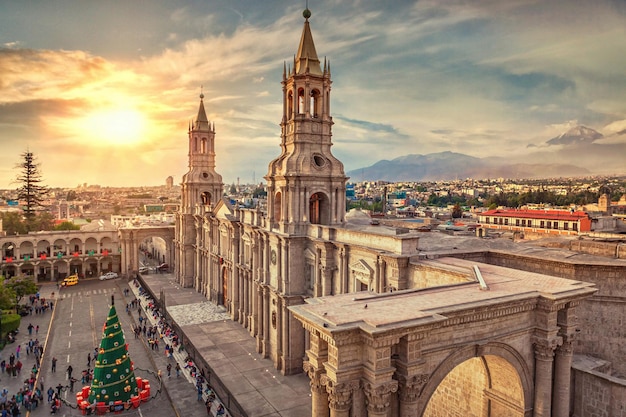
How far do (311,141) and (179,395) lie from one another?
18170mm

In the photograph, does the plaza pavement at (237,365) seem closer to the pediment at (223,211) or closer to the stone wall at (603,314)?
the pediment at (223,211)

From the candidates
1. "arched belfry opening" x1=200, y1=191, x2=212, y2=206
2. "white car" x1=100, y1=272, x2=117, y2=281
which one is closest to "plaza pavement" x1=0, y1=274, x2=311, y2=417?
"arched belfry opening" x1=200, y1=191, x2=212, y2=206

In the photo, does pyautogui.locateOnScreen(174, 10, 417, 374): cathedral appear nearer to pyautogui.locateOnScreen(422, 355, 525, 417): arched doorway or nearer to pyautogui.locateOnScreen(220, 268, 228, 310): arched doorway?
pyautogui.locateOnScreen(422, 355, 525, 417): arched doorway

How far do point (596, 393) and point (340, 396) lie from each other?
11.5 meters

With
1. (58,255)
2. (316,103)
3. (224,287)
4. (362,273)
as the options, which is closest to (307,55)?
(316,103)

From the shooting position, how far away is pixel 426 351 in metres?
13.0

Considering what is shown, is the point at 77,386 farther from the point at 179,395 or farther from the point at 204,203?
the point at 204,203

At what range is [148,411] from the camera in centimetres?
2517

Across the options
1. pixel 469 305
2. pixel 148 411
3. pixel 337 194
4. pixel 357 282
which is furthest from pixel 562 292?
pixel 148 411

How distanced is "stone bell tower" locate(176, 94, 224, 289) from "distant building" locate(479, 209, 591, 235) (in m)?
35.3

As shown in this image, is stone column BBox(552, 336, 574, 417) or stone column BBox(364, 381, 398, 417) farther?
stone column BBox(552, 336, 574, 417)

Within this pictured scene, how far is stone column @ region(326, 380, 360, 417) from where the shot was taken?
1211cm

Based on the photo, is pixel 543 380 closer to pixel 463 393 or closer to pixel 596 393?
pixel 596 393

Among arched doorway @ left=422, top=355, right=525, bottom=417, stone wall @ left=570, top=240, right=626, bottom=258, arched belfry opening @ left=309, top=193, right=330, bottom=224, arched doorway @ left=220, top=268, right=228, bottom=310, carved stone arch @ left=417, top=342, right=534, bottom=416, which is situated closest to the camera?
carved stone arch @ left=417, top=342, right=534, bottom=416
